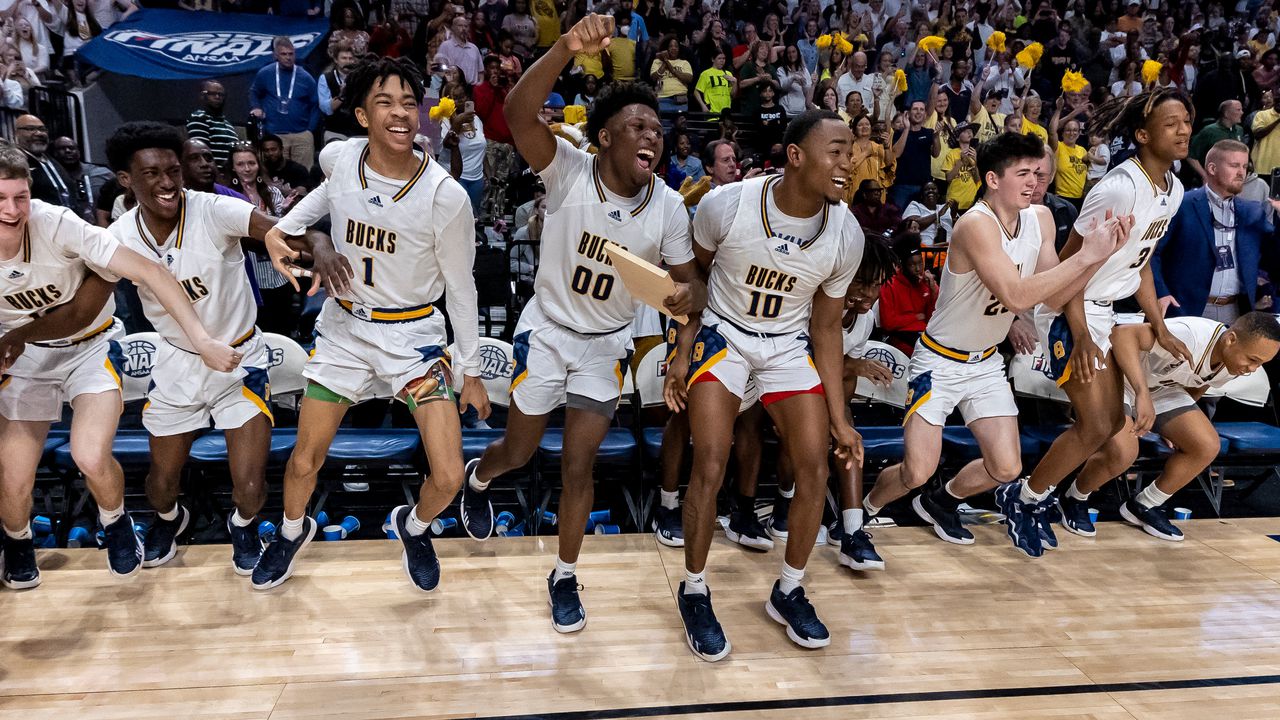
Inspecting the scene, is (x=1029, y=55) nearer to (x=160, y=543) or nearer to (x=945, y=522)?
(x=945, y=522)

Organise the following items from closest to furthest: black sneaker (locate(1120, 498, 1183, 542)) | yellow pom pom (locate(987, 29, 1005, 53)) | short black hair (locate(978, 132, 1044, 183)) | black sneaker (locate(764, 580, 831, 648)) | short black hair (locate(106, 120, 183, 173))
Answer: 1. black sneaker (locate(764, 580, 831, 648))
2. short black hair (locate(106, 120, 183, 173))
3. short black hair (locate(978, 132, 1044, 183))
4. black sneaker (locate(1120, 498, 1183, 542))
5. yellow pom pom (locate(987, 29, 1005, 53))

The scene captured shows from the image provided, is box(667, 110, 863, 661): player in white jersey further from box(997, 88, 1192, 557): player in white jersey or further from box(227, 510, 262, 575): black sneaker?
box(227, 510, 262, 575): black sneaker

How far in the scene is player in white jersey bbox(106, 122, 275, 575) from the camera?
13.3 feet

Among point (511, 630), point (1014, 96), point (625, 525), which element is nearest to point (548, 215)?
point (511, 630)

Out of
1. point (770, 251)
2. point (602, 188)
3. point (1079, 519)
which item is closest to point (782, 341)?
point (770, 251)

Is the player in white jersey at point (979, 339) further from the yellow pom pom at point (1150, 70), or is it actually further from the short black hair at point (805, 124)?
the yellow pom pom at point (1150, 70)

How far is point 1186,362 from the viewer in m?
4.89

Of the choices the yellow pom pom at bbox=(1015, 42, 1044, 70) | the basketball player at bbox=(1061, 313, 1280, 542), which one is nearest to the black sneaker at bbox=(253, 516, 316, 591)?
the basketball player at bbox=(1061, 313, 1280, 542)

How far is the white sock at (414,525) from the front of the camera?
416 centimetres

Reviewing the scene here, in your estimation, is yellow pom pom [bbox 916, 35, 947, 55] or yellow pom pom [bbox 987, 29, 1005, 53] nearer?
yellow pom pom [bbox 916, 35, 947, 55]

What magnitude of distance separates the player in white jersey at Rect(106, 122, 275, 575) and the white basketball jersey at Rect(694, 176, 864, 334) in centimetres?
204

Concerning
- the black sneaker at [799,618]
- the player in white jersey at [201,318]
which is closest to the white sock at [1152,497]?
the black sneaker at [799,618]

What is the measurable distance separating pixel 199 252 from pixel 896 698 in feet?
11.5

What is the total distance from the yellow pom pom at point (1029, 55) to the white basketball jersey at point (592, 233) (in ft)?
31.6
